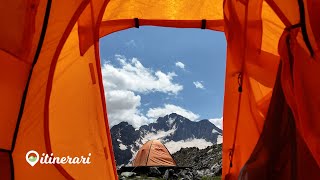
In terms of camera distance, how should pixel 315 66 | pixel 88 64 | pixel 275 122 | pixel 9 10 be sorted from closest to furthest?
pixel 315 66 < pixel 275 122 < pixel 9 10 < pixel 88 64

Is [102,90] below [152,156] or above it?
above

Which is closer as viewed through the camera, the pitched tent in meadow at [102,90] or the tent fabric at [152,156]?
the pitched tent in meadow at [102,90]

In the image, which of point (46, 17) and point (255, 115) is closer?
point (46, 17)

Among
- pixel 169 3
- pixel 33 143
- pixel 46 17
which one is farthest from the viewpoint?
pixel 169 3

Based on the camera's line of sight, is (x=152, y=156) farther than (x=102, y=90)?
Yes

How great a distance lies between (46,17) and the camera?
347cm

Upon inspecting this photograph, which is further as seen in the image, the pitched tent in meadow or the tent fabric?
the tent fabric

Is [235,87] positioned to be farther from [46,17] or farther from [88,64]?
[46,17]

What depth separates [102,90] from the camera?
4.87 meters

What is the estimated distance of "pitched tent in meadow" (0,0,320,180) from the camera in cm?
269

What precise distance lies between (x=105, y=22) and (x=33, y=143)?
2411 millimetres

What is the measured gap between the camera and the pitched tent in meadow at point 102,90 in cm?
269

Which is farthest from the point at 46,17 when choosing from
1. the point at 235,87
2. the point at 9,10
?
the point at 235,87

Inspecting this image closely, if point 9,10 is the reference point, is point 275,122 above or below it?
below
